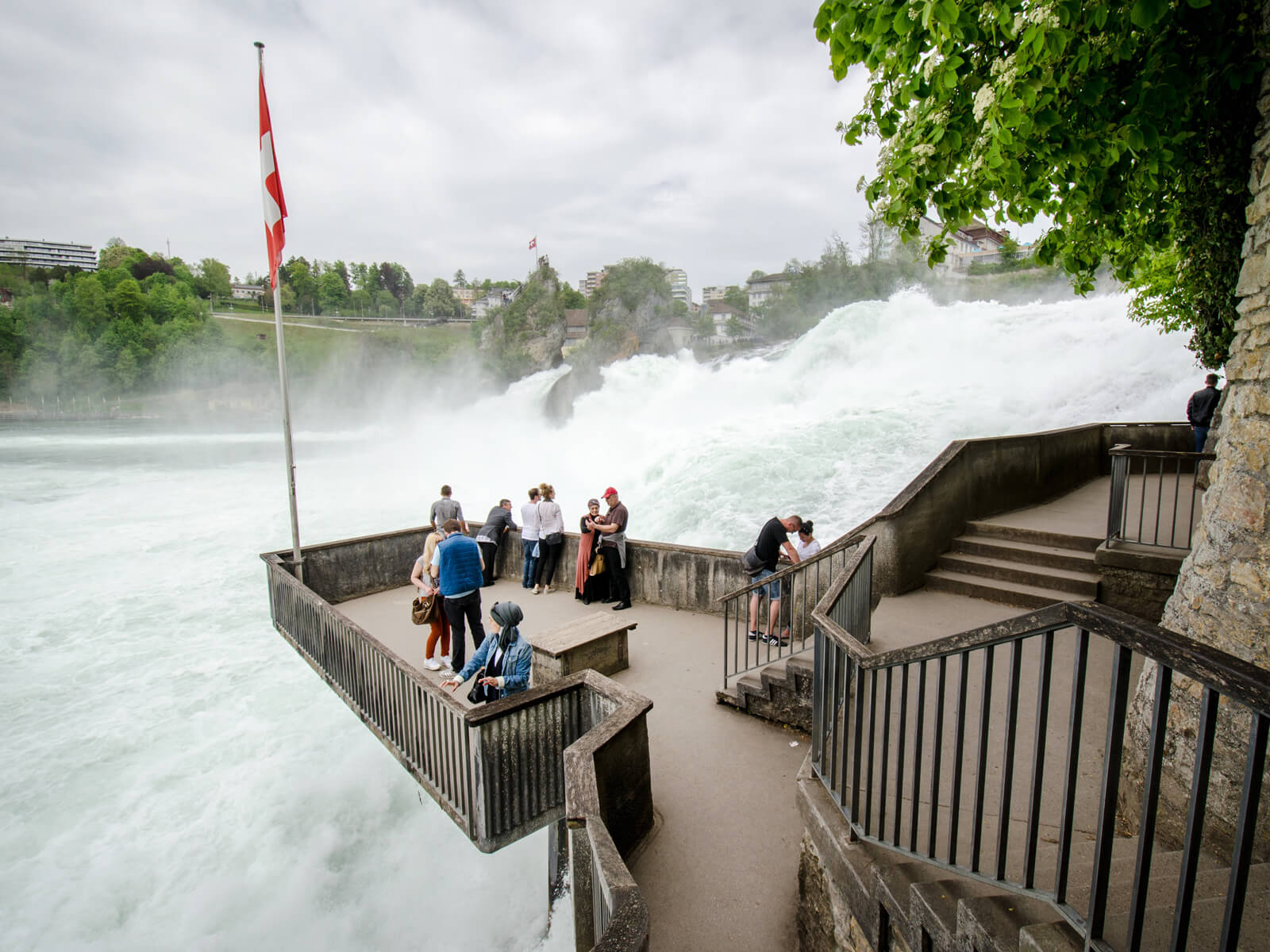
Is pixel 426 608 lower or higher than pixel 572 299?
lower

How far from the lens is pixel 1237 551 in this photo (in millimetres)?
3219

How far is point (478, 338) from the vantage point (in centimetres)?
7912

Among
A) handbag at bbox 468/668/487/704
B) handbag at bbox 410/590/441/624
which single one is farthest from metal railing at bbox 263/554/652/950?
handbag at bbox 410/590/441/624

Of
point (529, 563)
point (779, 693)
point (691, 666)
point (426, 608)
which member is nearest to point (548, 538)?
point (529, 563)

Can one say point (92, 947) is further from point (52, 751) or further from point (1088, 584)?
point (1088, 584)

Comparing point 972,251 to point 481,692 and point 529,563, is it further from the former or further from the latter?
point 481,692

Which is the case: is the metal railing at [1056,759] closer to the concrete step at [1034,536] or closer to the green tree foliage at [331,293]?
the concrete step at [1034,536]

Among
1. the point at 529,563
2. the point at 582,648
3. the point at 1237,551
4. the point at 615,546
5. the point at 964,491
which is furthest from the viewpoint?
the point at 529,563

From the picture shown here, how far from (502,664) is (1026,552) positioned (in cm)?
617

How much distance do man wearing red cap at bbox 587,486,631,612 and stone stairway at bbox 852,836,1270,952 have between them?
6826 millimetres

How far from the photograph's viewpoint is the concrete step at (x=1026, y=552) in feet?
24.4

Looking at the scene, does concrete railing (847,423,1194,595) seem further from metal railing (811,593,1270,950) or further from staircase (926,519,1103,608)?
metal railing (811,593,1270,950)

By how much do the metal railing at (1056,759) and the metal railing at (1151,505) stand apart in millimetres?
1822

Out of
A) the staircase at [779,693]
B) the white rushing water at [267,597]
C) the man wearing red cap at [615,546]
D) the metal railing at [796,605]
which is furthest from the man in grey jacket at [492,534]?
the staircase at [779,693]
